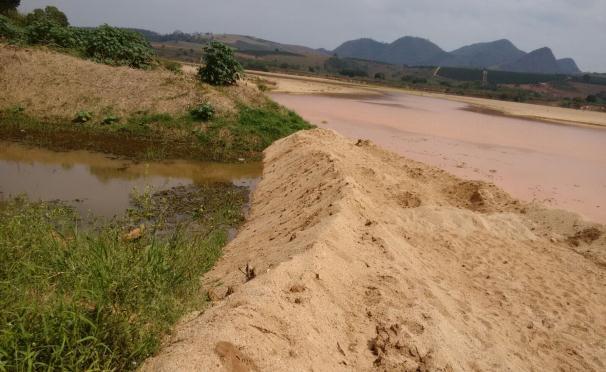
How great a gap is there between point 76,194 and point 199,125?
23.0 ft

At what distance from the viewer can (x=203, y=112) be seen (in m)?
15.9

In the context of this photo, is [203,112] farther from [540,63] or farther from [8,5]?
[540,63]

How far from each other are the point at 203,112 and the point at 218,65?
3.07m

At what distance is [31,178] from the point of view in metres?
9.88

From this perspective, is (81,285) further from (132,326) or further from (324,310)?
(324,310)

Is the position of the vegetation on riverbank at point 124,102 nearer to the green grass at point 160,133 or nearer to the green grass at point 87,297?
the green grass at point 160,133

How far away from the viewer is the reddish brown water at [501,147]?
13617 mm

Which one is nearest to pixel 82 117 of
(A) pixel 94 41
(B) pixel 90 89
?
(B) pixel 90 89

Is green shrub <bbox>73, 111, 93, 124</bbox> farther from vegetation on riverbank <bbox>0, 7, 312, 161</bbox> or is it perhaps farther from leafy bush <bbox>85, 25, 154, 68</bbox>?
leafy bush <bbox>85, 25, 154, 68</bbox>

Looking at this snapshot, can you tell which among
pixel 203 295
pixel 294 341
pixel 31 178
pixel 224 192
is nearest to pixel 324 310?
pixel 294 341

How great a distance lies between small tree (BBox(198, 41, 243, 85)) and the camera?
17.9 metres

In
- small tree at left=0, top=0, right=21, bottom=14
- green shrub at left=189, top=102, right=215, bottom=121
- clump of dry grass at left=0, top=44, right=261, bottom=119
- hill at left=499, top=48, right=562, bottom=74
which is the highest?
hill at left=499, top=48, right=562, bottom=74

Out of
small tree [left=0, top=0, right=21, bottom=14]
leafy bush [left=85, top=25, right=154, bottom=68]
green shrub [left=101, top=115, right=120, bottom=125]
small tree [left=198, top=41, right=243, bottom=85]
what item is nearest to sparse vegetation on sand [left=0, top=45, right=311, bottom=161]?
green shrub [left=101, top=115, right=120, bottom=125]

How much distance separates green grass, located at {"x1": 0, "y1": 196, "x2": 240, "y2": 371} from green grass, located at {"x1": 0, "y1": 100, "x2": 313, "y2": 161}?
806 cm
